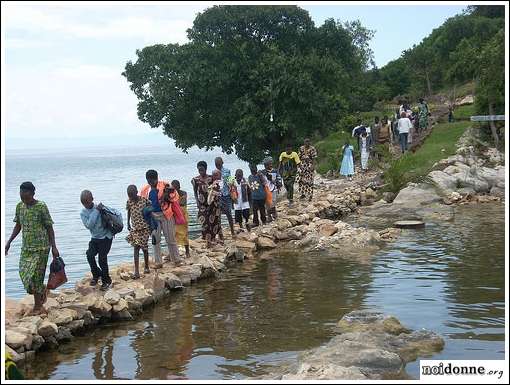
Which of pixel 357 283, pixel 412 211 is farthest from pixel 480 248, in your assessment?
pixel 412 211

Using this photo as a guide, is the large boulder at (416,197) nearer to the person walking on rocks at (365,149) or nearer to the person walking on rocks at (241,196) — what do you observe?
the person walking on rocks at (365,149)

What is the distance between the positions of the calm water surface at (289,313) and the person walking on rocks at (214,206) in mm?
1087

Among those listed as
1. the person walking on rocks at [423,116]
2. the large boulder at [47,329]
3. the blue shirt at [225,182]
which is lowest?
the large boulder at [47,329]

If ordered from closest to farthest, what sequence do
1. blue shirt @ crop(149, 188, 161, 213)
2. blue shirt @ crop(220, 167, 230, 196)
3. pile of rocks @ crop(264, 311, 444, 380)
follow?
pile of rocks @ crop(264, 311, 444, 380) → blue shirt @ crop(149, 188, 161, 213) → blue shirt @ crop(220, 167, 230, 196)

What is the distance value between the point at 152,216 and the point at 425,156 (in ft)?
52.5

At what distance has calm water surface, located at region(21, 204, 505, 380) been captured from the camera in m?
7.58

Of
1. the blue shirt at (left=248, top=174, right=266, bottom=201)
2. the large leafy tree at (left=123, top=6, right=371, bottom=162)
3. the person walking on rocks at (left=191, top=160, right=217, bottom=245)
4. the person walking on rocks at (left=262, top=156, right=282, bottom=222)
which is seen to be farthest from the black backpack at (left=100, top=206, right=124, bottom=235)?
the large leafy tree at (left=123, top=6, right=371, bottom=162)

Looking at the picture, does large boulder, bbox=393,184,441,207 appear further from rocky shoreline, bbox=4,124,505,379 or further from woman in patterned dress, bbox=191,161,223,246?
woman in patterned dress, bbox=191,161,223,246

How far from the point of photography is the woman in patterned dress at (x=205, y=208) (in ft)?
42.9

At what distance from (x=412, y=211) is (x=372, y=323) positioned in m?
11.3

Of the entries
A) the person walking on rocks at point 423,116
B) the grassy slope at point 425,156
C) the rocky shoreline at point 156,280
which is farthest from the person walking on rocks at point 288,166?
the person walking on rocks at point 423,116

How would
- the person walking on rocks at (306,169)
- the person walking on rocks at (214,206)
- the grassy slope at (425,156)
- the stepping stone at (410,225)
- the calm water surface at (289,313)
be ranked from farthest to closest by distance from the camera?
the grassy slope at (425,156) → the person walking on rocks at (306,169) → the stepping stone at (410,225) → the person walking on rocks at (214,206) → the calm water surface at (289,313)

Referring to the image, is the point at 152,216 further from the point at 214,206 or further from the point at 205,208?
the point at 214,206

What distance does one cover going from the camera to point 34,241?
8742mm
